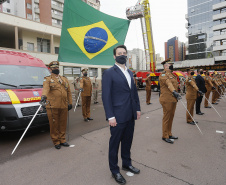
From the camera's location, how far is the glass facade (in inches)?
2030

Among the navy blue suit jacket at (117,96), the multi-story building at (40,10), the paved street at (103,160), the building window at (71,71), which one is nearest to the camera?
the navy blue suit jacket at (117,96)

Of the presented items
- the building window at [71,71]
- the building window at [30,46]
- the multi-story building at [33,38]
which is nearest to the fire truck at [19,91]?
the multi-story building at [33,38]

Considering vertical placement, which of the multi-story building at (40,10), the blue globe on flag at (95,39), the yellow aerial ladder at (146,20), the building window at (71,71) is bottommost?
the blue globe on flag at (95,39)

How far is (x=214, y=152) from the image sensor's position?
3.27m

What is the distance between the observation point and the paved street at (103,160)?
2.40 metres

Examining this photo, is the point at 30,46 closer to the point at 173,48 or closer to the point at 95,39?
the point at 95,39

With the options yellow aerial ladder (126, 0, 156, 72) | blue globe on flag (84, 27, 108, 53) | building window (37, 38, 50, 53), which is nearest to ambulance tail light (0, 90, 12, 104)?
blue globe on flag (84, 27, 108, 53)

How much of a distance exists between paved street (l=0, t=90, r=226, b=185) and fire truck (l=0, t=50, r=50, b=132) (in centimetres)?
59

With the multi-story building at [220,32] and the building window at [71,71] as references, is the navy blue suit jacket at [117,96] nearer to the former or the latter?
the building window at [71,71]

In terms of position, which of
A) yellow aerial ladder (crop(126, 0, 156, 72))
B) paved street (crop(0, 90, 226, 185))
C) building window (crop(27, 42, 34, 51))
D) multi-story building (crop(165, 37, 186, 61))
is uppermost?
multi-story building (crop(165, 37, 186, 61))

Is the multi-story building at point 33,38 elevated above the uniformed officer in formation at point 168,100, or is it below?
above

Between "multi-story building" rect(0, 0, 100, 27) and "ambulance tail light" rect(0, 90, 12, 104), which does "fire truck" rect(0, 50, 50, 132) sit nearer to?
"ambulance tail light" rect(0, 90, 12, 104)

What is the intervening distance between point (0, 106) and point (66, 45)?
7.12 feet

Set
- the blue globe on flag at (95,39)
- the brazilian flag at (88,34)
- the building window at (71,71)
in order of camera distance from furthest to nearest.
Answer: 1. the building window at (71,71)
2. the blue globe on flag at (95,39)
3. the brazilian flag at (88,34)
